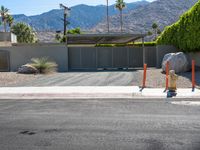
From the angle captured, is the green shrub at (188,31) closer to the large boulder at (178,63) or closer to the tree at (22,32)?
the large boulder at (178,63)

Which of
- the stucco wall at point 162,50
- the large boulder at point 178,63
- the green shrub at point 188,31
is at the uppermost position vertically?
the green shrub at point 188,31

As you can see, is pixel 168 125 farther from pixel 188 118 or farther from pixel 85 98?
pixel 85 98

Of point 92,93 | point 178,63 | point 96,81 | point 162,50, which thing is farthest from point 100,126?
point 162,50

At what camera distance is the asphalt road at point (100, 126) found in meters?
7.56

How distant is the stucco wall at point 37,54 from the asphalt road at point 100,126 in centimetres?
2253

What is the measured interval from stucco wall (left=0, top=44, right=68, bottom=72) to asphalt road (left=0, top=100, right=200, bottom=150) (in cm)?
2253

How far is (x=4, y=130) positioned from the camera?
9.00 meters

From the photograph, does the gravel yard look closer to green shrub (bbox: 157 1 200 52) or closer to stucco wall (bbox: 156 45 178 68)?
green shrub (bbox: 157 1 200 52)

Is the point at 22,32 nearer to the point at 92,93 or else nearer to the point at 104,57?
the point at 104,57

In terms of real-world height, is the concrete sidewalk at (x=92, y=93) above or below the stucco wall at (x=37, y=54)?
below

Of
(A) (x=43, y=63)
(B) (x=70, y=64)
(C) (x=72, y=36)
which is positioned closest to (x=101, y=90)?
(A) (x=43, y=63)

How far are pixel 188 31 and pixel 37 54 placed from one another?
14008mm

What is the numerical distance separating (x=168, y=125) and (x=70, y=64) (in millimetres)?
28274

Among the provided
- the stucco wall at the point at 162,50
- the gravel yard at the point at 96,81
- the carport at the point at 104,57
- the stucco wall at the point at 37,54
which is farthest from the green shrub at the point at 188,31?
the stucco wall at the point at 37,54
